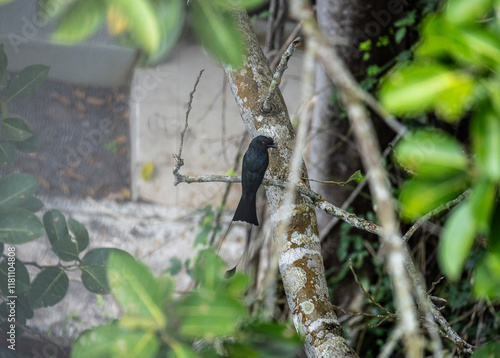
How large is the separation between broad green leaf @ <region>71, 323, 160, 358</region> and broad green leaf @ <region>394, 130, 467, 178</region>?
28 centimetres

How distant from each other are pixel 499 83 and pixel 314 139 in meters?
1.79

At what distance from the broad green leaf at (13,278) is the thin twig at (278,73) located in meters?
0.68

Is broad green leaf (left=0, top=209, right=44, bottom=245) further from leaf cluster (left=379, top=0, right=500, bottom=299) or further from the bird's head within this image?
leaf cluster (left=379, top=0, right=500, bottom=299)

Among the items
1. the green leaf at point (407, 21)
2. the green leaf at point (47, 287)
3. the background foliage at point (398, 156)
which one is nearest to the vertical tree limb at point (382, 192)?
the background foliage at point (398, 156)

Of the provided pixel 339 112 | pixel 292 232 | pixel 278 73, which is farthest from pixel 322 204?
pixel 339 112

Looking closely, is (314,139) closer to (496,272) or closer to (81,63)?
(81,63)

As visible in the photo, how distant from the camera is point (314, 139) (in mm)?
2180

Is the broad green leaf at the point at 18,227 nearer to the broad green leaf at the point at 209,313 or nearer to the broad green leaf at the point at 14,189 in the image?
the broad green leaf at the point at 14,189

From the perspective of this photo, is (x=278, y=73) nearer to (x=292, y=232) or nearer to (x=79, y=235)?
(x=292, y=232)

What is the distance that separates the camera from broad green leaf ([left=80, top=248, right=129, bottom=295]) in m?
1.10

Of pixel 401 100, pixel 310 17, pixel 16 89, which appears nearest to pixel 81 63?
pixel 16 89

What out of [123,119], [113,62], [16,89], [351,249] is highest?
[16,89]

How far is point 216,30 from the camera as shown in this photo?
49cm

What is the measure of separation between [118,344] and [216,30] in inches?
12.2
